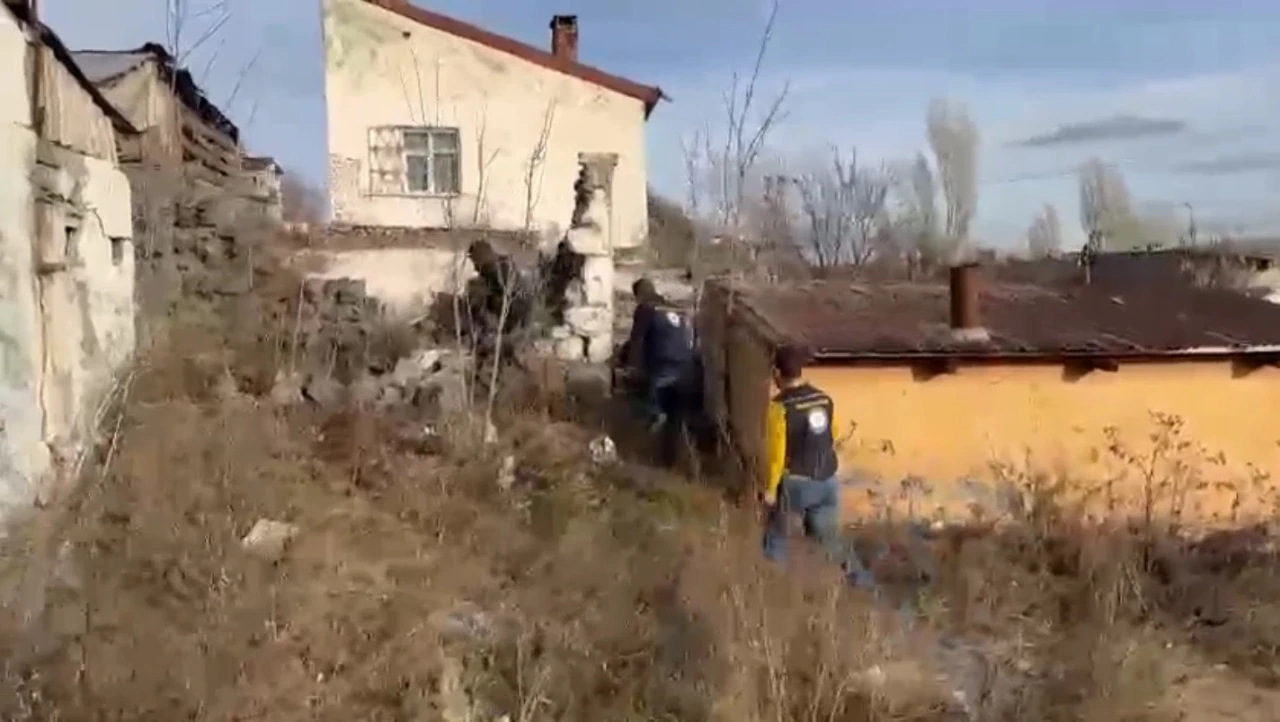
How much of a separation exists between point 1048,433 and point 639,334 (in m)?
4.65

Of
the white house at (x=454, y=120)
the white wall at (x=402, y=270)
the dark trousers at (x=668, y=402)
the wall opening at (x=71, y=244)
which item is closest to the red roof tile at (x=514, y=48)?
the white house at (x=454, y=120)

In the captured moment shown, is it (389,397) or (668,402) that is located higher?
(389,397)

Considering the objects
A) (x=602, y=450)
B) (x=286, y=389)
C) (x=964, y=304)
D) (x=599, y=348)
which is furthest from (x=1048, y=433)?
(x=286, y=389)

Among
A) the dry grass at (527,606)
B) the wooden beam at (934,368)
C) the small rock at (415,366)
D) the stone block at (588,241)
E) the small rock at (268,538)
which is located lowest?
the dry grass at (527,606)

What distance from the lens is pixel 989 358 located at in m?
9.70

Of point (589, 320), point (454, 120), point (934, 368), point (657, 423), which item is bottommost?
point (657, 423)

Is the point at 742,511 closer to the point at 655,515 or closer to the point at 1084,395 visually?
the point at 655,515

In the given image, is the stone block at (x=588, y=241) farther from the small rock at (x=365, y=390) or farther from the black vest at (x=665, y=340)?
the small rock at (x=365, y=390)

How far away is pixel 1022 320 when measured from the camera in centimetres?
1071

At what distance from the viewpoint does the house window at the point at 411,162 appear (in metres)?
20.1

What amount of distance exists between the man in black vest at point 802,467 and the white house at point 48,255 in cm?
450

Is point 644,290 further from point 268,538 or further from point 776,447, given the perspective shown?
point 268,538

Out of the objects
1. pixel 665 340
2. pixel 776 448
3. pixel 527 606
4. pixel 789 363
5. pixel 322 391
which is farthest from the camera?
pixel 665 340

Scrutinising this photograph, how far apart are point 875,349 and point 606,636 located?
4.15 meters
